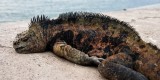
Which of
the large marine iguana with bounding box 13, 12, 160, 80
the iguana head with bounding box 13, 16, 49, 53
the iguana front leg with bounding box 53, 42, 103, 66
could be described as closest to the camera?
the large marine iguana with bounding box 13, 12, 160, 80

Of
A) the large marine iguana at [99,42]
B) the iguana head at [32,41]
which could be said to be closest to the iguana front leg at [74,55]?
the large marine iguana at [99,42]

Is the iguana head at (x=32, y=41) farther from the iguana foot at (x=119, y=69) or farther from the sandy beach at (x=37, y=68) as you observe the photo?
the iguana foot at (x=119, y=69)

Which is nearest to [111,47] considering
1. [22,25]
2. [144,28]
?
[144,28]

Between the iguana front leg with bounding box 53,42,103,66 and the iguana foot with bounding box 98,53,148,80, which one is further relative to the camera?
the iguana front leg with bounding box 53,42,103,66

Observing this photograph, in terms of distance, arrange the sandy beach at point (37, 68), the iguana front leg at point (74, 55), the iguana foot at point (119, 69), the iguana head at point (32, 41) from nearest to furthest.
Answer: the iguana foot at point (119, 69), the sandy beach at point (37, 68), the iguana front leg at point (74, 55), the iguana head at point (32, 41)

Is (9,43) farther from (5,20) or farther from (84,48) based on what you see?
(5,20)

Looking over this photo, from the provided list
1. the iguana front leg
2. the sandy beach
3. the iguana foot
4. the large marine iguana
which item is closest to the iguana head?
the large marine iguana

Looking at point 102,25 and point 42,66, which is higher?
point 102,25

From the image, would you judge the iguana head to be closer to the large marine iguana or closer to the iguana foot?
the large marine iguana
